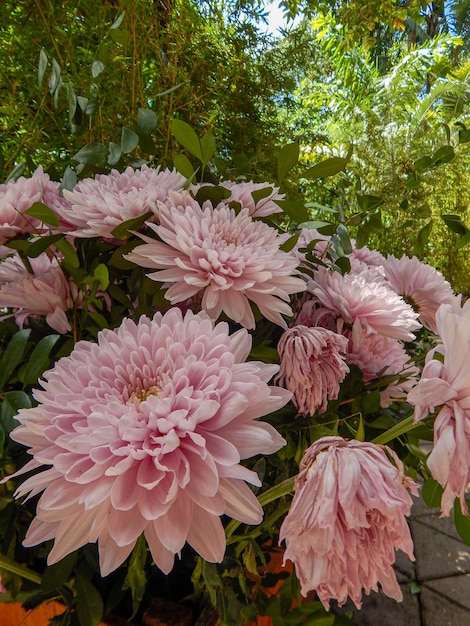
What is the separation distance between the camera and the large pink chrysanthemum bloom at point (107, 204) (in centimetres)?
34

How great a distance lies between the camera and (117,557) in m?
0.24

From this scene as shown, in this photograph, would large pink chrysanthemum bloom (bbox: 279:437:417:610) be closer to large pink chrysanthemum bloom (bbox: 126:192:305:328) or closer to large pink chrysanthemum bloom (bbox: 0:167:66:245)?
large pink chrysanthemum bloom (bbox: 126:192:305:328)

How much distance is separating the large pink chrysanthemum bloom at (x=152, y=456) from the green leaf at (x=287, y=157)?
7.7 inches

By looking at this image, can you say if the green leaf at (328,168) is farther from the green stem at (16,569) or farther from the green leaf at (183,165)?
the green stem at (16,569)

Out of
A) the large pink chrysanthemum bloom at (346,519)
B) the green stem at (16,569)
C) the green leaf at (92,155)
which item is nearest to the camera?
the large pink chrysanthemum bloom at (346,519)

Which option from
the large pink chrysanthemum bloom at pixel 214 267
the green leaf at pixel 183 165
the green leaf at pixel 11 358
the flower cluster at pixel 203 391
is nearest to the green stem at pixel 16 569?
the flower cluster at pixel 203 391

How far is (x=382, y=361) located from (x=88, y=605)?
318 millimetres

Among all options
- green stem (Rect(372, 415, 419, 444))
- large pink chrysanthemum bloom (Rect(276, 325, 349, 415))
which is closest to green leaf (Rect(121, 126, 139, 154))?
large pink chrysanthemum bloom (Rect(276, 325, 349, 415))

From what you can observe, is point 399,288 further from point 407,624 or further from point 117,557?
point 407,624

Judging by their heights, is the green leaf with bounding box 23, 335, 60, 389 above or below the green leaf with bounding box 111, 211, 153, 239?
below

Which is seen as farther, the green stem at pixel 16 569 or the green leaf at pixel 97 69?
the green leaf at pixel 97 69

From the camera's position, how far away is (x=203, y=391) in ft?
0.81

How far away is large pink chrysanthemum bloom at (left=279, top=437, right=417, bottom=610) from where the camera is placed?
226 mm

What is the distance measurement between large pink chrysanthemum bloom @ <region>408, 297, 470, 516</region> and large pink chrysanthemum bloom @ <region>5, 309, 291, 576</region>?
0.26ft
